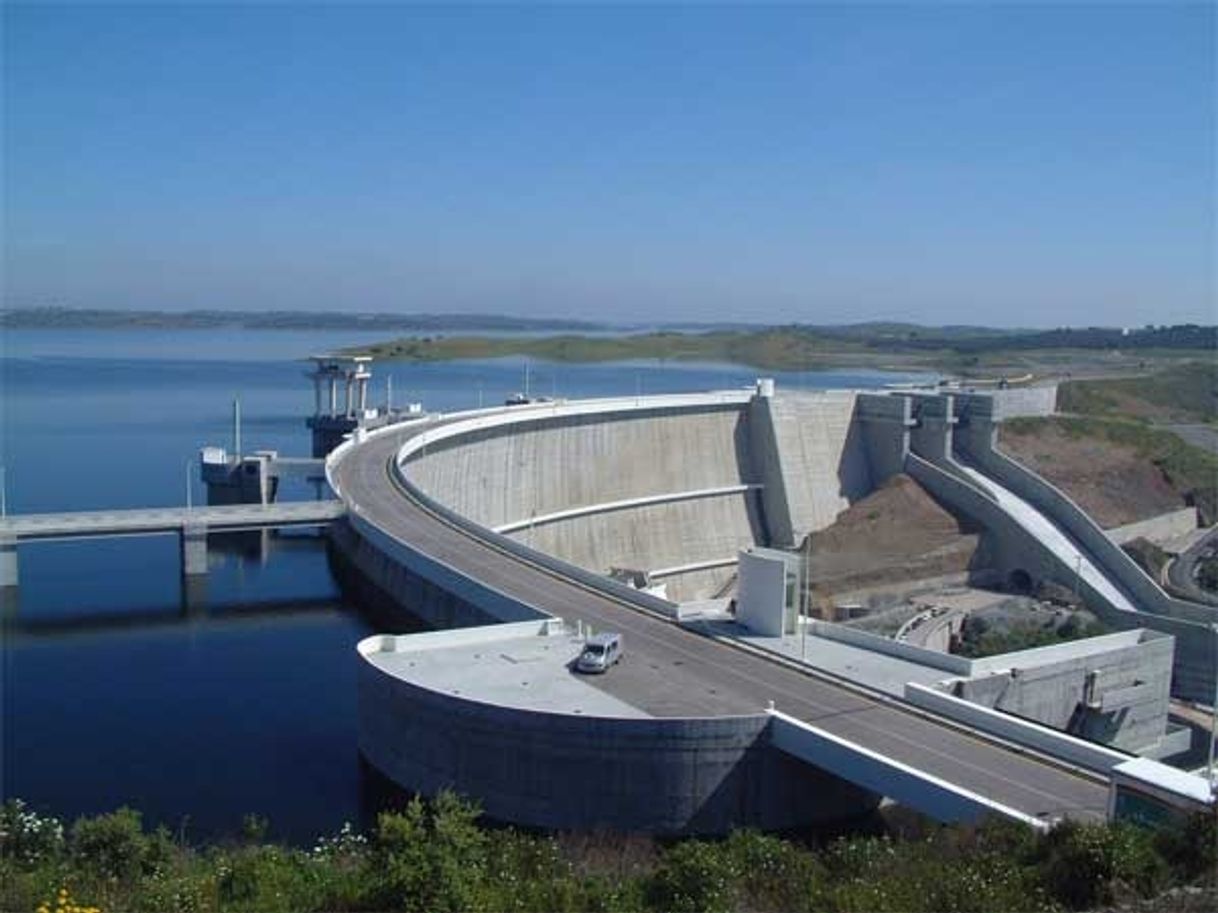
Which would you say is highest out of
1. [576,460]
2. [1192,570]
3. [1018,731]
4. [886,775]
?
[576,460]

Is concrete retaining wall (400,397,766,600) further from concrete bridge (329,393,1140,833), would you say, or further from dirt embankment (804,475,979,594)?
concrete bridge (329,393,1140,833)

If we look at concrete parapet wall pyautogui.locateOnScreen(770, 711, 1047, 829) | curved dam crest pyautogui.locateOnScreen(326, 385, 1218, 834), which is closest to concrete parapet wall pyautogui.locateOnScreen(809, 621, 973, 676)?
curved dam crest pyautogui.locateOnScreen(326, 385, 1218, 834)

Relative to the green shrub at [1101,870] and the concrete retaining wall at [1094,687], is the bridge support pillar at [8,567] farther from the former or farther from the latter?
the green shrub at [1101,870]

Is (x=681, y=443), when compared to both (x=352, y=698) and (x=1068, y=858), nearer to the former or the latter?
(x=352, y=698)

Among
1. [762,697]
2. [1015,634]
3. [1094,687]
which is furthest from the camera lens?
[1015,634]

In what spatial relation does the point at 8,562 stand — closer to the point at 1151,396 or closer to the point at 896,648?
the point at 896,648

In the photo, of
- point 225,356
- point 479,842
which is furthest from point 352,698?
point 225,356

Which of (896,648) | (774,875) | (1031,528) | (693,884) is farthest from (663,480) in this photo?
(693,884)
